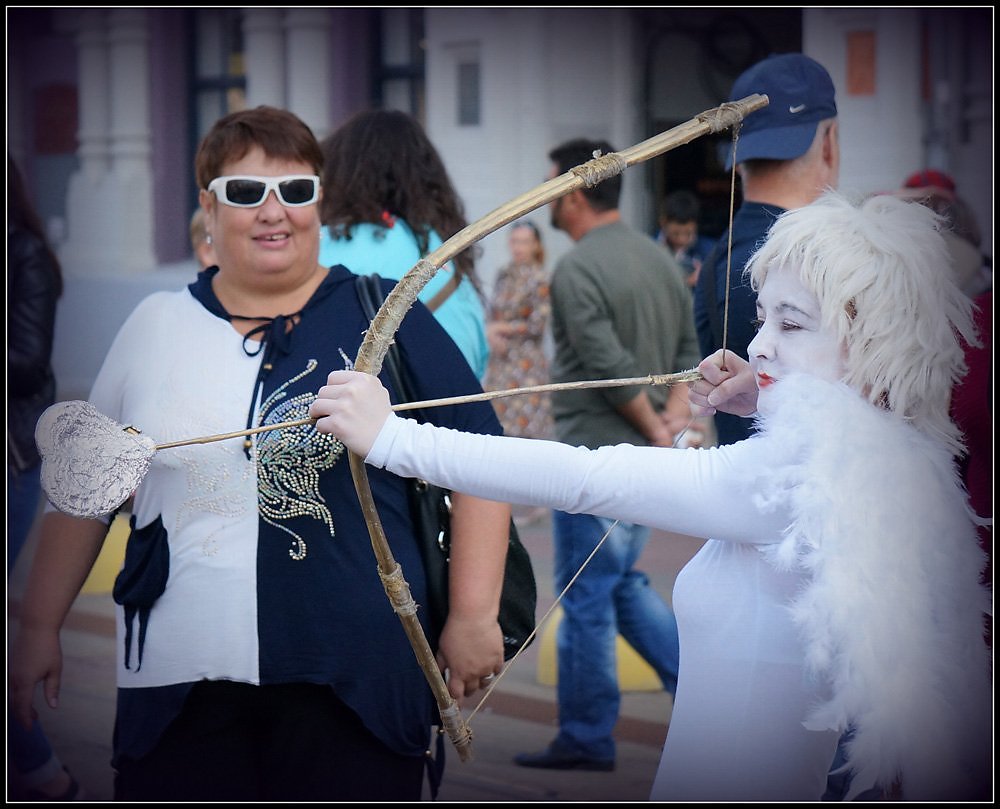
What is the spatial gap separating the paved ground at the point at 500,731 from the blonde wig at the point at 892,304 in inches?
97.7

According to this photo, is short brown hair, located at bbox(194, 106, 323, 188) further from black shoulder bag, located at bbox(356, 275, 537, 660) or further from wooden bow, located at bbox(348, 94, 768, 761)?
wooden bow, located at bbox(348, 94, 768, 761)

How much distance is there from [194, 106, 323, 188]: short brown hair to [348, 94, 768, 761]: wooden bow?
0.65m

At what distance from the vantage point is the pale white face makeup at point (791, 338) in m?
2.03

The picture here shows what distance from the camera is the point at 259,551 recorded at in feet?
8.46

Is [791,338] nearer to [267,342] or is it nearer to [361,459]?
[361,459]

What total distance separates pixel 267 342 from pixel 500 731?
2.70 meters

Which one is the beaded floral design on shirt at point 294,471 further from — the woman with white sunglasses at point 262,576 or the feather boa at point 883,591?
the feather boa at point 883,591

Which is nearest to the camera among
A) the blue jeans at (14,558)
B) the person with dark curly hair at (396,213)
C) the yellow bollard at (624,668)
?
the person with dark curly hair at (396,213)

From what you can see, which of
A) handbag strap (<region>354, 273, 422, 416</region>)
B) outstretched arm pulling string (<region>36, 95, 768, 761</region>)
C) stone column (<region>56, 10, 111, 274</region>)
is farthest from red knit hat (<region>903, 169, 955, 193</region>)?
stone column (<region>56, 10, 111, 274</region>)

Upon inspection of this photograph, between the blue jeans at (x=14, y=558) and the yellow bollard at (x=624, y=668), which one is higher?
the blue jeans at (x=14, y=558)

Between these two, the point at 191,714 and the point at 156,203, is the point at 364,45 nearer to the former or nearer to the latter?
the point at 156,203

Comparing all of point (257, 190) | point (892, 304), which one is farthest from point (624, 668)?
point (892, 304)

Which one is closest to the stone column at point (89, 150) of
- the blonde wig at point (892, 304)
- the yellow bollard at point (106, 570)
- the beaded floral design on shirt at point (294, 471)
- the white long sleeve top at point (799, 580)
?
the yellow bollard at point (106, 570)

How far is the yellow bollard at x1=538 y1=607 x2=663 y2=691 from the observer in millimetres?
5285
